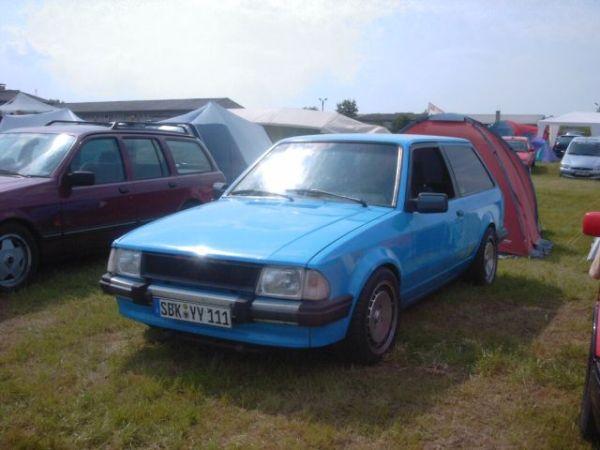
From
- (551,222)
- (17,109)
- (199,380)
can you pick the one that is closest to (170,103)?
(17,109)

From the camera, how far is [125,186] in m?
6.97

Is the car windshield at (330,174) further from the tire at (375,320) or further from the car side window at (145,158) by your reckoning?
the car side window at (145,158)

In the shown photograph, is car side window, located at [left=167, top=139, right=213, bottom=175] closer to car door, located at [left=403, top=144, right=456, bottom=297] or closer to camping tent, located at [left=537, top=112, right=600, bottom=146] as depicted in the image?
car door, located at [left=403, top=144, right=456, bottom=297]

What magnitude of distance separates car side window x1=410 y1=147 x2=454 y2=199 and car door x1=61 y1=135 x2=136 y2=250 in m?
3.35

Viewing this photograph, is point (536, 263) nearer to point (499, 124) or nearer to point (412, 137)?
point (412, 137)

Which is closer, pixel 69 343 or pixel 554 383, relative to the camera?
pixel 554 383

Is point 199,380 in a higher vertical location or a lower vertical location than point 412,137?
lower

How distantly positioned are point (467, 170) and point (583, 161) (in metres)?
19.1

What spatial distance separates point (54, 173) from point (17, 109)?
914 inches

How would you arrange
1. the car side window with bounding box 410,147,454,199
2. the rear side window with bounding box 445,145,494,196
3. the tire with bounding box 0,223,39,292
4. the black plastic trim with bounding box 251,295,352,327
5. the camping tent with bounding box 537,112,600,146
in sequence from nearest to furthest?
the black plastic trim with bounding box 251,295,352,327, the car side window with bounding box 410,147,454,199, the tire with bounding box 0,223,39,292, the rear side window with bounding box 445,145,494,196, the camping tent with bounding box 537,112,600,146

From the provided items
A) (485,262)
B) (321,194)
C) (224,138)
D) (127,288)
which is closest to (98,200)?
(127,288)

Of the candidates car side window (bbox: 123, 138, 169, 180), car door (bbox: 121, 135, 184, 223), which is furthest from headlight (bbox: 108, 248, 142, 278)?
car side window (bbox: 123, 138, 169, 180)

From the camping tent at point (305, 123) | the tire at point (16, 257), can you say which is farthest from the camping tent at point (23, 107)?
the tire at point (16, 257)

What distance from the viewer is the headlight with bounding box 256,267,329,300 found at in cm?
363
